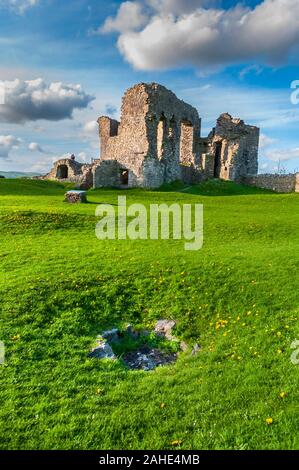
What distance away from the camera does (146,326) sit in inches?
470

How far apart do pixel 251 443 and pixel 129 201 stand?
2664cm

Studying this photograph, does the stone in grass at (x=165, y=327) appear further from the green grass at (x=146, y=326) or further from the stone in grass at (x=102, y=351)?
the stone in grass at (x=102, y=351)

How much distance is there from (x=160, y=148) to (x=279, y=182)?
57.3 ft

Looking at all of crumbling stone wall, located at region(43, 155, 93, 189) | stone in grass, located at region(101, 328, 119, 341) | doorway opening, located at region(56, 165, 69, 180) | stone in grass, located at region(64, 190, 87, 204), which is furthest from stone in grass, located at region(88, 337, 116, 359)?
doorway opening, located at region(56, 165, 69, 180)

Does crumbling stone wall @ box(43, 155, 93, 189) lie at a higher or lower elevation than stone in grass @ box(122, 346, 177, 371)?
higher

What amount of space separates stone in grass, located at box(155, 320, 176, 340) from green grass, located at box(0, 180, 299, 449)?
25 centimetres

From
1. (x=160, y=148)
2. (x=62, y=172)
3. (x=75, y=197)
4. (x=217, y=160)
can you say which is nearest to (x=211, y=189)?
(x=160, y=148)

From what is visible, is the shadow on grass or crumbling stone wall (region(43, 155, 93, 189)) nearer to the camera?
the shadow on grass

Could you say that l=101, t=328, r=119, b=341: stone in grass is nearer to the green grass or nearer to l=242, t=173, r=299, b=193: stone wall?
the green grass

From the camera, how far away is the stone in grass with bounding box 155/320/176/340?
1159 cm

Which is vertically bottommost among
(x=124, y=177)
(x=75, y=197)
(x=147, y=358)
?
(x=147, y=358)

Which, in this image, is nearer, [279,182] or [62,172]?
[279,182]

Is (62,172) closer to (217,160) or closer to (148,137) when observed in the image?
(148,137)
